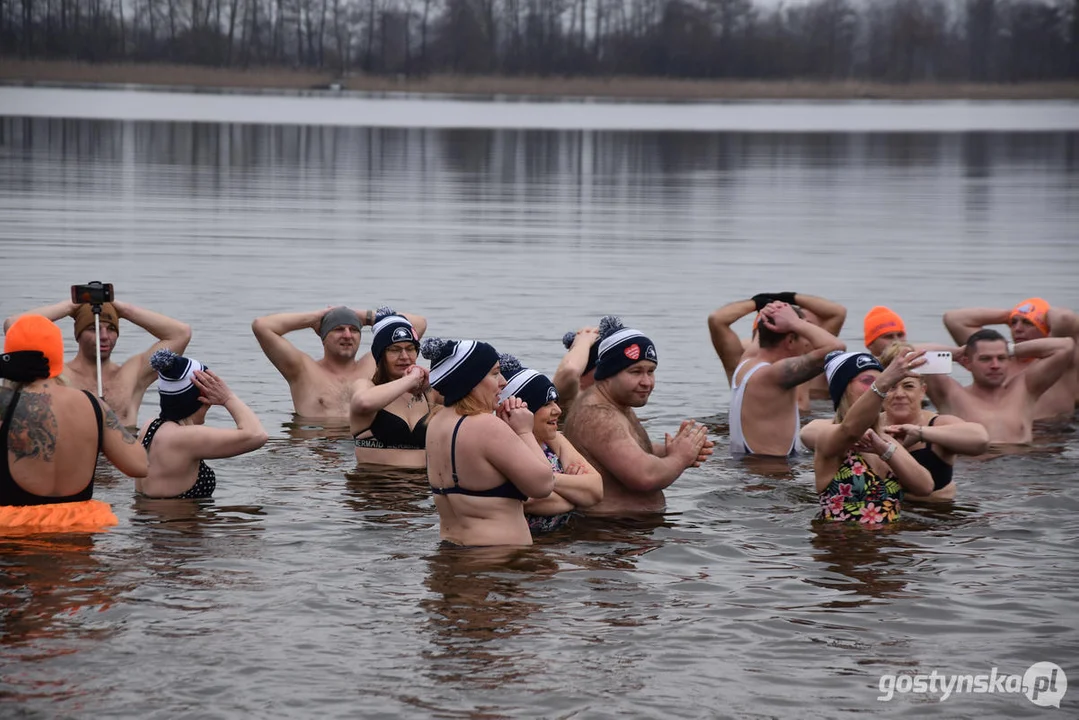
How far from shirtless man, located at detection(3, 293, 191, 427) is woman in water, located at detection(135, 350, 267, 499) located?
212cm

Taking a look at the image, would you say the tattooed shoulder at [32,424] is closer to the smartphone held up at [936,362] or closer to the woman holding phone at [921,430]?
the woman holding phone at [921,430]

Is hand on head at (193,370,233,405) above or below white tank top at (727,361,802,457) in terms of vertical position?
above

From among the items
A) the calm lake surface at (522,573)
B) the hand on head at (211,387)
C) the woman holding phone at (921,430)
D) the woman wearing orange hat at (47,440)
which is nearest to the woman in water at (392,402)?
the calm lake surface at (522,573)

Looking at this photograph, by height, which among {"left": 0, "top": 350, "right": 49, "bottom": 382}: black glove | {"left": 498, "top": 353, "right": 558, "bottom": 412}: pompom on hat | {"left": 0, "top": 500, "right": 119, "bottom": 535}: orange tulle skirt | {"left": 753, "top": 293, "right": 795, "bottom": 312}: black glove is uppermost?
{"left": 753, "top": 293, "right": 795, "bottom": 312}: black glove

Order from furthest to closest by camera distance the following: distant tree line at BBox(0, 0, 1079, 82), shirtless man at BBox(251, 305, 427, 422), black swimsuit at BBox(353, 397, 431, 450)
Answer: distant tree line at BBox(0, 0, 1079, 82) < shirtless man at BBox(251, 305, 427, 422) < black swimsuit at BBox(353, 397, 431, 450)

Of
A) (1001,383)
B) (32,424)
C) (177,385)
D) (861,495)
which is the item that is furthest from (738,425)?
(32,424)

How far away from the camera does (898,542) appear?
10.9 meters

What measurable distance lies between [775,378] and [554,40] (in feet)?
449

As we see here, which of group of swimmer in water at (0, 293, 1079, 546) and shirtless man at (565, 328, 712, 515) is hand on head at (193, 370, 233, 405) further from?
shirtless man at (565, 328, 712, 515)

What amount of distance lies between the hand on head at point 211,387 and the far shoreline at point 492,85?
443ft

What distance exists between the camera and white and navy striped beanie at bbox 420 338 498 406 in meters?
9.50

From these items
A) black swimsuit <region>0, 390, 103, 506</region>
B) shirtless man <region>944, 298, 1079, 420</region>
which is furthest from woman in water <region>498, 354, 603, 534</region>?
shirtless man <region>944, 298, 1079, 420</region>

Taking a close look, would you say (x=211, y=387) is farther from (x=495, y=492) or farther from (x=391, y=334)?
(x=495, y=492)

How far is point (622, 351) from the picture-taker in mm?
10734
